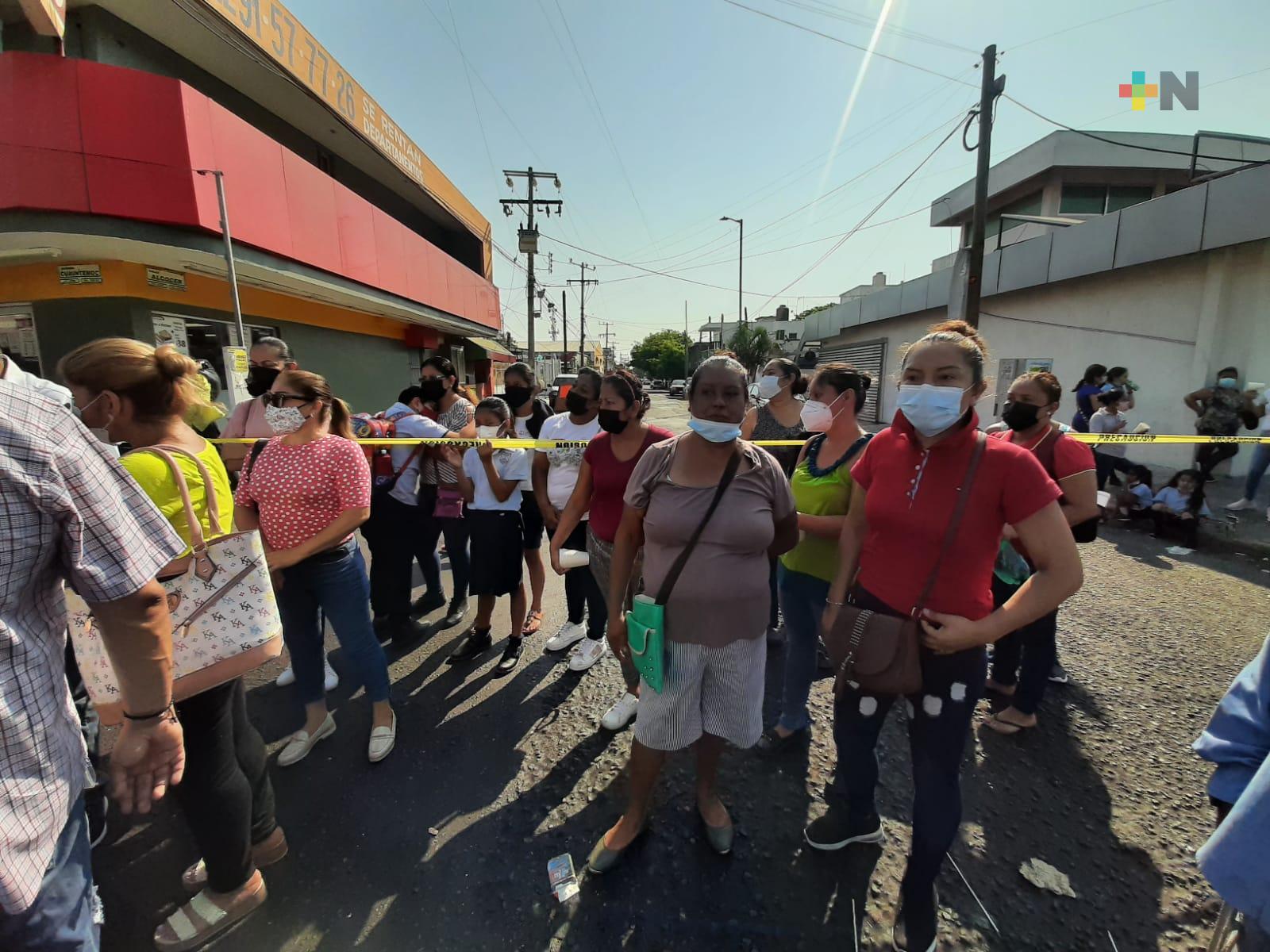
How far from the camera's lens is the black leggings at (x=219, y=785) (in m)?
1.73

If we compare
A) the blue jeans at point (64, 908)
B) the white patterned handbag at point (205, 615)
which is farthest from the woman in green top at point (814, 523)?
the blue jeans at point (64, 908)

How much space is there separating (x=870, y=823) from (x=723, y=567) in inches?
48.6

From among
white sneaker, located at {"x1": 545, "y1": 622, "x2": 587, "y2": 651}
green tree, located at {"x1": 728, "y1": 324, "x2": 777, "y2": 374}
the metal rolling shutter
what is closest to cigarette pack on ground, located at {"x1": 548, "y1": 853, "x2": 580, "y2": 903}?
white sneaker, located at {"x1": 545, "y1": 622, "x2": 587, "y2": 651}

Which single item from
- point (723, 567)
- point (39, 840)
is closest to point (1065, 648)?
point (723, 567)

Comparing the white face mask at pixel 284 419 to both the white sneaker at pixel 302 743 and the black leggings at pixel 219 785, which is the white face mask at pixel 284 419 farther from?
the white sneaker at pixel 302 743

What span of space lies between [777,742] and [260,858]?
7.39 ft

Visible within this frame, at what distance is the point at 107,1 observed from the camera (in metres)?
7.27

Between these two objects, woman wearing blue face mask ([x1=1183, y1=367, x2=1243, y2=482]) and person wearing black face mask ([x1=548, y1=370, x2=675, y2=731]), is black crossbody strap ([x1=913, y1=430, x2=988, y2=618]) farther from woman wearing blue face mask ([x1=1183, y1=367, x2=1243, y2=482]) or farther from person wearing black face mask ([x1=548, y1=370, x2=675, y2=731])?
woman wearing blue face mask ([x1=1183, y1=367, x2=1243, y2=482])

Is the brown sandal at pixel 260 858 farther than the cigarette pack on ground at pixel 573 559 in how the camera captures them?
No

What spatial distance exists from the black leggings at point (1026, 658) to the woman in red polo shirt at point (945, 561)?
1.24m

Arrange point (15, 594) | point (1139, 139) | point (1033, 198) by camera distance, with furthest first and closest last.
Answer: point (1033, 198) → point (1139, 139) → point (15, 594)

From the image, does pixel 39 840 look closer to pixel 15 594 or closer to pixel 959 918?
pixel 15 594

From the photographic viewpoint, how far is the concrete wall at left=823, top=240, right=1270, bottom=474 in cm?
891

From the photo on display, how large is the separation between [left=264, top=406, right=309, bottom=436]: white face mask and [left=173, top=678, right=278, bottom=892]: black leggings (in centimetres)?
124
